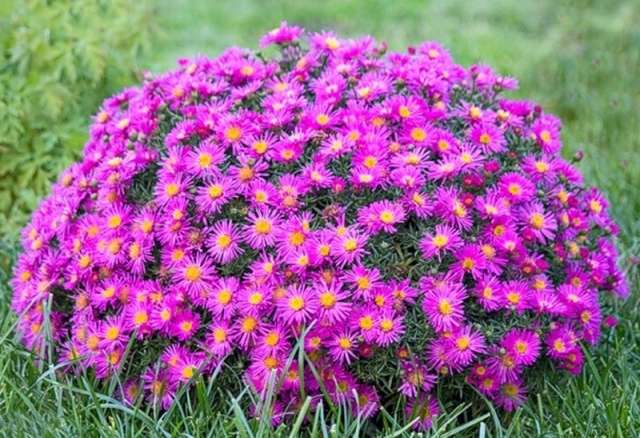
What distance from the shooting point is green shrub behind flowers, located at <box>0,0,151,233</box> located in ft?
12.3

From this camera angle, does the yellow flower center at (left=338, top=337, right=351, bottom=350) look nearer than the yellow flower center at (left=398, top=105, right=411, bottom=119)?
Yes

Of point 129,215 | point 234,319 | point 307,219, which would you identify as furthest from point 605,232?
point 129,215

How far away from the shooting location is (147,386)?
252 cm

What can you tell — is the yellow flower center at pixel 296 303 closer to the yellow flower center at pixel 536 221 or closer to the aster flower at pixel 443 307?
the aster flower at pixel 443 307

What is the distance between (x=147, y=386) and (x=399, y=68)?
3.78ft

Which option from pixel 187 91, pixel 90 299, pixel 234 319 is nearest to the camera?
pixel 234 319

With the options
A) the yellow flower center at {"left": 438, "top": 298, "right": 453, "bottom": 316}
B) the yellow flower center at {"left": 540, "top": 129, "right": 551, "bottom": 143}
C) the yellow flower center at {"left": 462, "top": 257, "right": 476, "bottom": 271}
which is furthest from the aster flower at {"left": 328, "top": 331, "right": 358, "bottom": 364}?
the yellow flower center at {"left": 540, "top": 129, "right": 551, "bottom": 143}

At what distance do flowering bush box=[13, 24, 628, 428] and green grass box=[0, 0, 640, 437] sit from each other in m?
0.09

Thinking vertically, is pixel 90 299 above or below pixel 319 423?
above

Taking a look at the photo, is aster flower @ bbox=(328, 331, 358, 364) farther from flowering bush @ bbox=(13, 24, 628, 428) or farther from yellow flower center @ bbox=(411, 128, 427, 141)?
yellow flower center @ bbox=(411, 128, 427, 141)

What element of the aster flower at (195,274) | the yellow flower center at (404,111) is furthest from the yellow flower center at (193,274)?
the yellow flower center at (404,111)

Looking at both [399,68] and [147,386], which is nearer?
[147,386]

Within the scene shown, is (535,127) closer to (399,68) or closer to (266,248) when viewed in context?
(399,68)

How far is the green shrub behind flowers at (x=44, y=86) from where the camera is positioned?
147 inches
